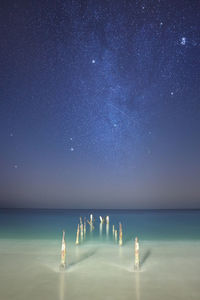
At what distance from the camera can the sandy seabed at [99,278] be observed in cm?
1059

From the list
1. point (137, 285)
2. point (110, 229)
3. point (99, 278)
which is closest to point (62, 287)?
point (99, 278)

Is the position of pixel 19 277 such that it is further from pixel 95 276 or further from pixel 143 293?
pixel 143 293

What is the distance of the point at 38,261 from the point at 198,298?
10414 millimetres

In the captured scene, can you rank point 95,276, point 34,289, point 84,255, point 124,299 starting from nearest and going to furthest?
point 124,299
point 34,289
point 95,276
point 84,255

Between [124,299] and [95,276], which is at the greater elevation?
[95,276]

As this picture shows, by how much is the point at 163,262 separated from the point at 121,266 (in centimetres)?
316

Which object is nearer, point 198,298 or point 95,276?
point 198,298

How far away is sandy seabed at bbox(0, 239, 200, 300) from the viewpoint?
1059 centimetres

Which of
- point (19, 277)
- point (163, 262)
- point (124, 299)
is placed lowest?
point (124, 299)

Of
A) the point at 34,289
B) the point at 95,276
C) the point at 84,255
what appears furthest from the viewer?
the point at 84,255

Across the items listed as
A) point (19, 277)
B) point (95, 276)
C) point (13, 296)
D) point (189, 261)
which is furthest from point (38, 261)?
point (189, 261)

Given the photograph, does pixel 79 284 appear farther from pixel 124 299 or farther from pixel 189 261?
pixel 189 261

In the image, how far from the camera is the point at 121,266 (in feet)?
48.9

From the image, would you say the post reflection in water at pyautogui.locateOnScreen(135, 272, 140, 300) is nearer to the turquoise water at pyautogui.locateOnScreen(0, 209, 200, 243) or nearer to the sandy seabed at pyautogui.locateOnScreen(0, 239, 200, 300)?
the sandy seabed at pyautogui.locateOnScreen(0, 239, 200, 300)
